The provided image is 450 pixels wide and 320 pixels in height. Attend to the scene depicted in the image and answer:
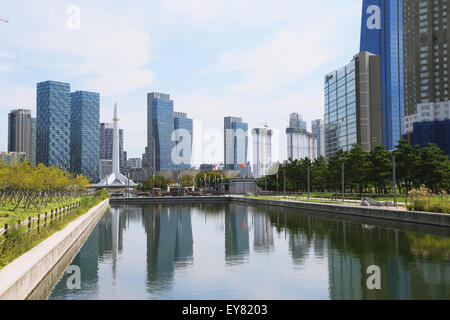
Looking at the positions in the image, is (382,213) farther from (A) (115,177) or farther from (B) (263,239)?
(A) (115,177)

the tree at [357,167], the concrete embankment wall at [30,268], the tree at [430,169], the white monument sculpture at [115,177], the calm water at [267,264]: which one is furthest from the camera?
the white monument sculpture at [115,177]

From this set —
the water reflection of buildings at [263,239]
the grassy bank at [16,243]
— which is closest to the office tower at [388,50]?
the water reflection of buildings at [263,239]

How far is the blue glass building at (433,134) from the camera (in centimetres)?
→ 14924

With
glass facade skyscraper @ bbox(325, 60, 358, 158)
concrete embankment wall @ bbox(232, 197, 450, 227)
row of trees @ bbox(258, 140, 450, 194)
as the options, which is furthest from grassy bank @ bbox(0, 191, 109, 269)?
glass facade skyscraper @ bbox(325, 60, 358, 158)

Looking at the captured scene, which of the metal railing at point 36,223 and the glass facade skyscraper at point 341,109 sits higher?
the glass facade skyscraper at point 341,109

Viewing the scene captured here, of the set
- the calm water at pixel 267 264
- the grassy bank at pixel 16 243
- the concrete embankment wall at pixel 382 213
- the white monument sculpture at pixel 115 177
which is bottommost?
the calm water at pixel 267 264

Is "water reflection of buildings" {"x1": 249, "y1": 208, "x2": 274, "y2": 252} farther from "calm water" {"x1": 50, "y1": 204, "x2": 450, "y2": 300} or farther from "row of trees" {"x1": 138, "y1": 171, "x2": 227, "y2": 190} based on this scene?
"row of trees" {"x1": 138, "y1": 171, "x2": 227, "y2": 190}

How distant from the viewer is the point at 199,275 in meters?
18.9

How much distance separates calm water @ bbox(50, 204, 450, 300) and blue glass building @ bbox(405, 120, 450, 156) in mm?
129768

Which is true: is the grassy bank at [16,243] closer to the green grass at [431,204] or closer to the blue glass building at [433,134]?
the green grass at [431,204]

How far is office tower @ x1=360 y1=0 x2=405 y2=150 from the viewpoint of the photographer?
568 ft

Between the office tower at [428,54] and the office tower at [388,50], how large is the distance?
16.1ft
